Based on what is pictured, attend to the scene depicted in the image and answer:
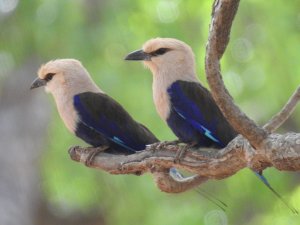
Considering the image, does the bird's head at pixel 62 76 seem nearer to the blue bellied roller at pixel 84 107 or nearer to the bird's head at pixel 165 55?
the blue bellied roller at pixel 84 107

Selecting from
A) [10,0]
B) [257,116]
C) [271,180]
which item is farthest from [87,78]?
[257,116]

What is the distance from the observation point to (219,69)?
3.29 metres

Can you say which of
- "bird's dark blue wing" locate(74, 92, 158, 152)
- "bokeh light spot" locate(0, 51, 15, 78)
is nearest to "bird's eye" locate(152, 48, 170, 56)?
"bird's dark blue wing" locate(74, 92, 158, 152)

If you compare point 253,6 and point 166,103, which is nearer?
point 166,103

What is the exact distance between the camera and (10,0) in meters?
8.01

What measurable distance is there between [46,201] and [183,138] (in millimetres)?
4266

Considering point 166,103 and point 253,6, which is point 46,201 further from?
point 166,103

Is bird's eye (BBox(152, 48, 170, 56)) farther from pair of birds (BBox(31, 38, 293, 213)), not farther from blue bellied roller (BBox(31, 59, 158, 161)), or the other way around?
blue bellied roller (BBox(31, 59, 158, 161))

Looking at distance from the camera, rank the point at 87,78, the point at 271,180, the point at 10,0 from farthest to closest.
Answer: the point at 10,0, the point at 271,180, the point at 87,78

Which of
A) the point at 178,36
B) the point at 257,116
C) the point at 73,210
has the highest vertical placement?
the point at 178,36

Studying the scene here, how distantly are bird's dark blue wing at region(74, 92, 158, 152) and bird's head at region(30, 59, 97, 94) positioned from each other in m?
0.07

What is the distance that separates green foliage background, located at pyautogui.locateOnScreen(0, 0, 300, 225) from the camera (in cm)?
786

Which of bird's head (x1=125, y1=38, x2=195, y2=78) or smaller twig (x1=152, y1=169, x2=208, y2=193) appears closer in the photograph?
smaller twig (x1=152, y1=169, x2=208, y2=193)

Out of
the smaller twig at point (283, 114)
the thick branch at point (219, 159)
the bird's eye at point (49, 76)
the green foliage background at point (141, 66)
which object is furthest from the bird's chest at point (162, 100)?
the green foliage background at point (141, 66)
